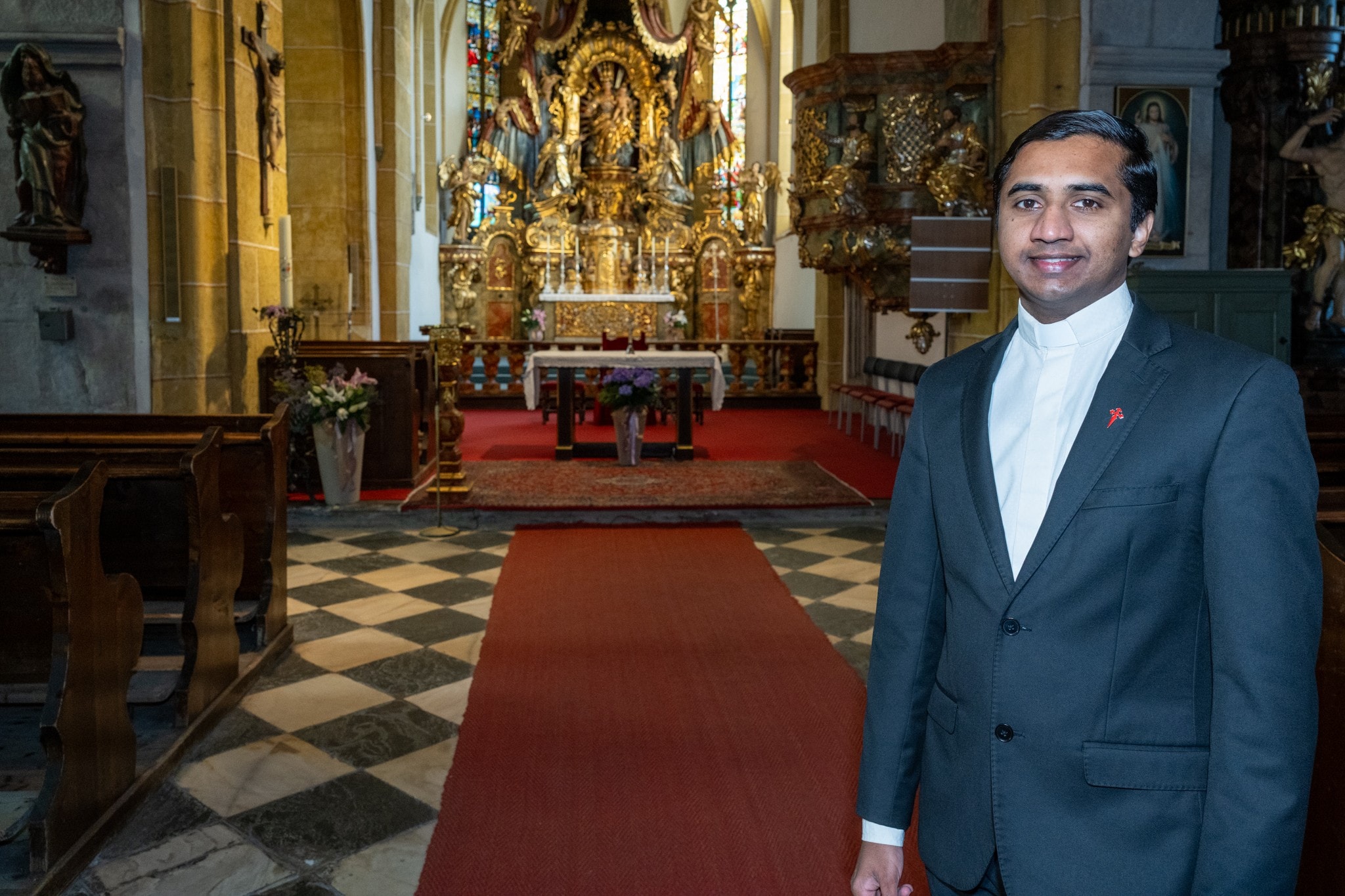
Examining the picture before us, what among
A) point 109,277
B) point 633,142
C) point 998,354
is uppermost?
point 633,142

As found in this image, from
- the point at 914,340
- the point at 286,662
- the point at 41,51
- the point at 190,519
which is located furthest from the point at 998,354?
the point at 914,340

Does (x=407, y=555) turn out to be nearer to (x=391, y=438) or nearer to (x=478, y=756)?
(x=391, y=438)

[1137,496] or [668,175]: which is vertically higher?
[668,175]

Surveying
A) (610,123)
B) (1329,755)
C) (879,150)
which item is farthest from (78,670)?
(610,123)

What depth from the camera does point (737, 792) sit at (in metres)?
3.16

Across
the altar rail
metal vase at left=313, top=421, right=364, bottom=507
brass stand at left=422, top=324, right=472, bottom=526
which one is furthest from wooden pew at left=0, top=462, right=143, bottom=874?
the altar rail

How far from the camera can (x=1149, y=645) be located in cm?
129

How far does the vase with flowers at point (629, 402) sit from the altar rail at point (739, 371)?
17.6 ft

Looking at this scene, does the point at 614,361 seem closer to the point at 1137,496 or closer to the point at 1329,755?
the point at 1329,755

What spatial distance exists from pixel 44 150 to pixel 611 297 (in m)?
14.3

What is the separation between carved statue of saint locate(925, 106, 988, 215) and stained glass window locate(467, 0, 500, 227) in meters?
14.1

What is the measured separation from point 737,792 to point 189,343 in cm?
487

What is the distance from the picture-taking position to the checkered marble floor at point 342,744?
2.74 metres

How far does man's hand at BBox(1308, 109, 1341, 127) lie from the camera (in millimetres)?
7352
